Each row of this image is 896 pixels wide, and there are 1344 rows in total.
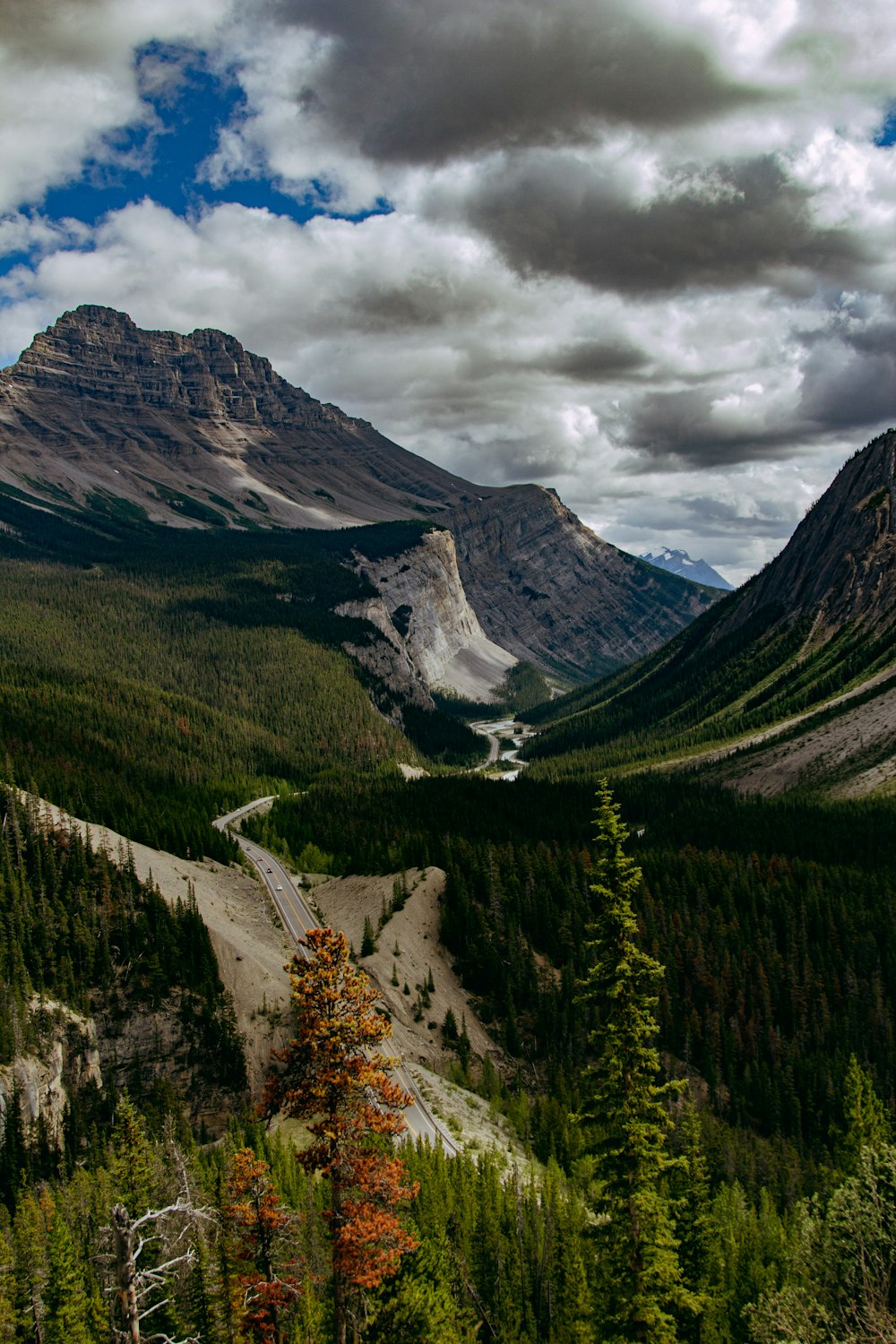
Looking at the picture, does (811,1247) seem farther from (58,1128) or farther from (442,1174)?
(58,1128)

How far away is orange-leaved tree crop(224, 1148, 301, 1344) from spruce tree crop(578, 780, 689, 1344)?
10.8 m

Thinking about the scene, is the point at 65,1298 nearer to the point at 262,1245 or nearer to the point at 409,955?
the point at 262,1245

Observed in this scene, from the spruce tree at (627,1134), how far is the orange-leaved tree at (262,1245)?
10761 millimetres

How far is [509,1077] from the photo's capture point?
3748 inches

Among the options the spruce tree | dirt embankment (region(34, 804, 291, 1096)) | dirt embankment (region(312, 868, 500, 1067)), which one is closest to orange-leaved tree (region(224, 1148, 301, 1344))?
the spruce tree

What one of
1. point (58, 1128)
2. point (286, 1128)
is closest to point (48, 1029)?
point (58, 1128)

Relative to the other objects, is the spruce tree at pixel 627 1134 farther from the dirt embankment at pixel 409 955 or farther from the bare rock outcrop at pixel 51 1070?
the bare rock outcrop at pixel 51 1070

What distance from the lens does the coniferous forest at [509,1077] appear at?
28391mm

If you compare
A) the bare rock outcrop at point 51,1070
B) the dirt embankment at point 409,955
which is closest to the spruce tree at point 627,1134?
the dirt embankment at point 409,955

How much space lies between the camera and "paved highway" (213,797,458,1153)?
6725 cm

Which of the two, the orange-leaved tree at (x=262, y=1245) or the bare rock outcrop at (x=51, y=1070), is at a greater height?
the orange-leaved tree at (x=262, y=1245)

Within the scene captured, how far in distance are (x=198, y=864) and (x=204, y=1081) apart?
39.3m

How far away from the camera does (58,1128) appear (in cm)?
7775

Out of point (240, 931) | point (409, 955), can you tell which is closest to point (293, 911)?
point (240, 931)
